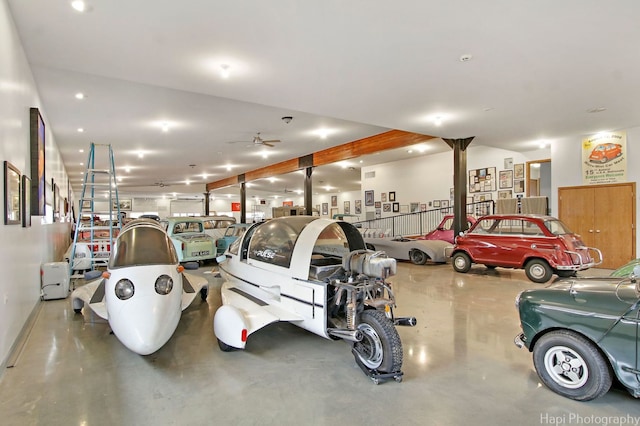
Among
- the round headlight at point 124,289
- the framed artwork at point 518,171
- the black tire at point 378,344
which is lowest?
the black tire at point 378,344

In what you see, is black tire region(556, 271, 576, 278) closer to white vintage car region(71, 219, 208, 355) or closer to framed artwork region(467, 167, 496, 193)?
framed artwork region(467, 167, 496, 193)

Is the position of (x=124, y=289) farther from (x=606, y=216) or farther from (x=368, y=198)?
(x=368, y=198)

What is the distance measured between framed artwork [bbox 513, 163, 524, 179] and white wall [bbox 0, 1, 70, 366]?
1233cm

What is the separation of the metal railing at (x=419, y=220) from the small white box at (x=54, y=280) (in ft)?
28.9

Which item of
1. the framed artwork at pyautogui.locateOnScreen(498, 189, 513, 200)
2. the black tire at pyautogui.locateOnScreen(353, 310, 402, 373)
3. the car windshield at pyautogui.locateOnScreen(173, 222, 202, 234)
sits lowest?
the black tire at pyautogui.locateOnScreen(353, 310, 402, 373)

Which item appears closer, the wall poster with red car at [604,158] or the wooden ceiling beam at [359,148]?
the wall poster with red car at [604,158]

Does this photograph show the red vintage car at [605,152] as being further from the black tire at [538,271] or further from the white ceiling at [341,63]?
the black tire at [538,271]

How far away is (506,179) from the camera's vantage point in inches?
449

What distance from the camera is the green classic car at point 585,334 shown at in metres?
2.33

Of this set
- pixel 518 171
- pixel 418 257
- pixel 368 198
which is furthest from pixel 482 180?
pixel 368 198

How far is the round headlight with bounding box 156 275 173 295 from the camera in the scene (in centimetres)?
354

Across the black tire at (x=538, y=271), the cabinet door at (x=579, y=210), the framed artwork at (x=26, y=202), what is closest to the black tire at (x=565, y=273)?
the black tire at (x=538, y=271)

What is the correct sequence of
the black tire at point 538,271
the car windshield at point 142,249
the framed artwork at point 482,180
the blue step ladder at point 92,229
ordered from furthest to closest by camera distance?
the framed artwork at point 482,180
the black tire at point 538,271
the blue step ladder at point 92,229
the car windshield at point 142,249

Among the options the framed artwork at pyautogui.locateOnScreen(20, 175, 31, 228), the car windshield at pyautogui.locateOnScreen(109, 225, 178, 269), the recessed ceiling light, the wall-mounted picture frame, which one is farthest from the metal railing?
the recessed ceiling light
